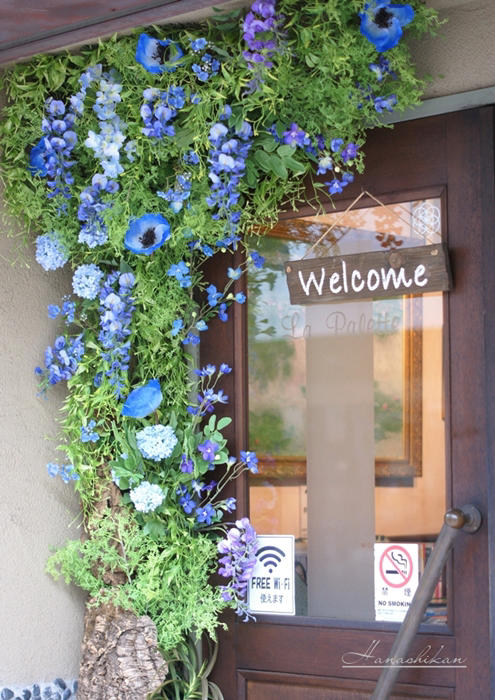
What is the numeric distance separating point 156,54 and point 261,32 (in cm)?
33

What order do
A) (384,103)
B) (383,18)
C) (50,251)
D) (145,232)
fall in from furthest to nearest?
(50,251) → (145,232) → (384,103) → (383,18)

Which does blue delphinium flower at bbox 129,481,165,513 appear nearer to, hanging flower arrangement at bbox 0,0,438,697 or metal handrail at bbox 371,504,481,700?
hanging flower arrangement at bbox 0,0,438,697

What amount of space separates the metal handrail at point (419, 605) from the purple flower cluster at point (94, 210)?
3.95 feet

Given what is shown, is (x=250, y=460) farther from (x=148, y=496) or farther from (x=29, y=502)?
(x=29, y=502)

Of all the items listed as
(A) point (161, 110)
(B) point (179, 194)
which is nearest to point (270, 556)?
(B) point (179, 194)

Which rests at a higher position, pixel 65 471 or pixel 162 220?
pixel 162 220

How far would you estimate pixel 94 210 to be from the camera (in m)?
2.44

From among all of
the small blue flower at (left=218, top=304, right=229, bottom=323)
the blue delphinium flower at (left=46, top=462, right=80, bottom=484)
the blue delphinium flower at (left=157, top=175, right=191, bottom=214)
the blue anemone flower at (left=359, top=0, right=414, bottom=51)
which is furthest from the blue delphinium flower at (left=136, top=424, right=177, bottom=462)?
the blue anemone flower at (left=359, top=0, right=414, bottom=51)

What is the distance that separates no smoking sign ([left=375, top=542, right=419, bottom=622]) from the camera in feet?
7.85

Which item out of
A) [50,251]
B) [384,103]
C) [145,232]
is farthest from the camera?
[50,251]

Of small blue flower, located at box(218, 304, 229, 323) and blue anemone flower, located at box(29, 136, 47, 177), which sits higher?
blue anemone flower, located at box(29, 136, 47, 177)

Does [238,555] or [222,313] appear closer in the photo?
[238,555]

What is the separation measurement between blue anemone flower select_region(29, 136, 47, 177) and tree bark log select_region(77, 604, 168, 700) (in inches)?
49.4

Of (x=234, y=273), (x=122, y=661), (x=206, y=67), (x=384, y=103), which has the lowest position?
(x=122, y=661)
